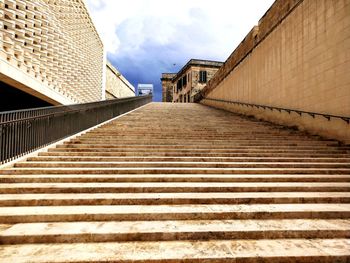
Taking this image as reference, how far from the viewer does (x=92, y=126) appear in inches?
321

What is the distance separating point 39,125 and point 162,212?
165 inches

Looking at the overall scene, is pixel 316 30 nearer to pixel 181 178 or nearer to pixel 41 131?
pixel 181 178

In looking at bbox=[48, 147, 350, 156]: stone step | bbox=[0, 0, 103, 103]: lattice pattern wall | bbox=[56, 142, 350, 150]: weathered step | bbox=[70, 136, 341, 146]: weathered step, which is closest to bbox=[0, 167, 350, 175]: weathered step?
bbox=[48, 147, 350, 156]: stone step

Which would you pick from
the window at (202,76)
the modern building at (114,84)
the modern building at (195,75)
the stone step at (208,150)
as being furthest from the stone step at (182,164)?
the window at (202,76)

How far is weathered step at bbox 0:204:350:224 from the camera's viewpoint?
299cm

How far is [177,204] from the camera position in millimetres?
3412

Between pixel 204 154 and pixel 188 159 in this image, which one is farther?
pixel 204 154

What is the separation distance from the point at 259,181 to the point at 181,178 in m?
1.49

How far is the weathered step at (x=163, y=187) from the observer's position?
3.70 metres

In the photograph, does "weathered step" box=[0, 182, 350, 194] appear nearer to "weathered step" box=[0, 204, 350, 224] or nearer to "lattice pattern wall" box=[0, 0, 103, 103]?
"weathered step" box=[0, 204, 350, 224]

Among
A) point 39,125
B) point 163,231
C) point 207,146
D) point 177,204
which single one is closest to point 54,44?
point 39,125

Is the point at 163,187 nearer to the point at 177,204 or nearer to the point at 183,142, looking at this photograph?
the point at 177,204

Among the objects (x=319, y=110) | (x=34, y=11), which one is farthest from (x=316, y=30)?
(x=34, y=11)

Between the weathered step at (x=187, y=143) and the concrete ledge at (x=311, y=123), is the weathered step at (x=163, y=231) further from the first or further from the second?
the concrete ledge at (x=311, y=123)
